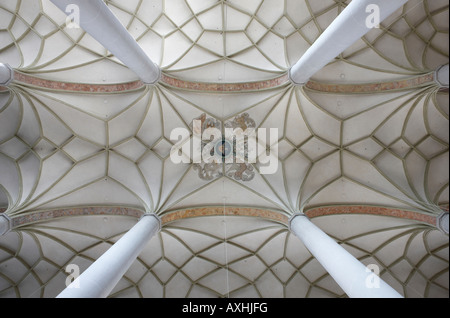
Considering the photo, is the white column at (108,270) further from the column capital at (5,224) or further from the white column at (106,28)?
the white column at (106,28)

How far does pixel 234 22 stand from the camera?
11531 mm

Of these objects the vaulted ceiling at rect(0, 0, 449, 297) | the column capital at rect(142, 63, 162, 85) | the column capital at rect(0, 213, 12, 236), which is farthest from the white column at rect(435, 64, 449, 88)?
the column capital at rect(0, 213, 12, 236)

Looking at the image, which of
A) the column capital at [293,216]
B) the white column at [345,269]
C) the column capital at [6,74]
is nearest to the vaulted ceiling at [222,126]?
the column capital at [6,74]

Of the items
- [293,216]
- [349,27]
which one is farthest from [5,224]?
[349,27]

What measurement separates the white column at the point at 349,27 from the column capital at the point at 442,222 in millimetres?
6143

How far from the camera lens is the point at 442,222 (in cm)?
1003

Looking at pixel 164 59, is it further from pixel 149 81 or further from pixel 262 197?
pixel 262 197

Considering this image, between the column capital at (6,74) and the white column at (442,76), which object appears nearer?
the column capital at (6,74)

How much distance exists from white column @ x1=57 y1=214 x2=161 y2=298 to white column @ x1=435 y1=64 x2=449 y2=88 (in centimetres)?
984

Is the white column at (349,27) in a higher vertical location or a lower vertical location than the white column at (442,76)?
lower

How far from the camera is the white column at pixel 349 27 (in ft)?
20.0

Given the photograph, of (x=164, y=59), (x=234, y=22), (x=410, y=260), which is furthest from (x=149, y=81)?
(x=410, y=260)

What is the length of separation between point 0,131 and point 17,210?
2.90 meters
